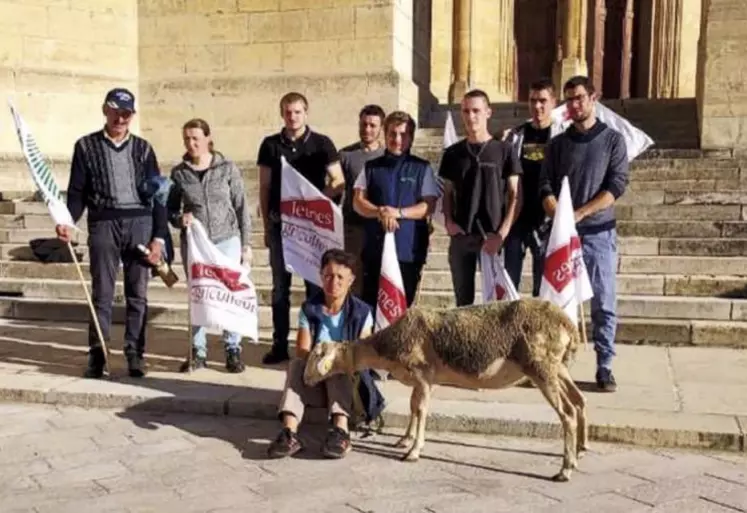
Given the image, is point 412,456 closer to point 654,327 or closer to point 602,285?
point 602,285

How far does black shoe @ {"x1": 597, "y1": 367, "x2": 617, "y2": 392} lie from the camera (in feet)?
18.6

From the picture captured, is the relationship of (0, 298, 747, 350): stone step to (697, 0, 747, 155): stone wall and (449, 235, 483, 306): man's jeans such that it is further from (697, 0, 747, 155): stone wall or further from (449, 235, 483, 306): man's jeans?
(697, 0, 747, 155): stone wall

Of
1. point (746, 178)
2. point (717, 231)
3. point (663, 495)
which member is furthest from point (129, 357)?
point (746, 178)

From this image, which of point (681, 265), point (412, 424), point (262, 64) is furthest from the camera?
point (262, 64)

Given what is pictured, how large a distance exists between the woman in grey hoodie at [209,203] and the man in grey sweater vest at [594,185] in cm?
231

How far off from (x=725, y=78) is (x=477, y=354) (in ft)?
28.1

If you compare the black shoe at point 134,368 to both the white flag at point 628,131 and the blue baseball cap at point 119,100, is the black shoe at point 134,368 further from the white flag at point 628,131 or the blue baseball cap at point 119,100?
the white flag at point 628,131

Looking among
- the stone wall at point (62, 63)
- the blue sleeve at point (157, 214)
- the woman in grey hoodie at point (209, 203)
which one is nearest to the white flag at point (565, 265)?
the woman in grey hoodie at point (209, 203)

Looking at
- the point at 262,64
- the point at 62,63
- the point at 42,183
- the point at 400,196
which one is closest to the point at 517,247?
the point at 400,196

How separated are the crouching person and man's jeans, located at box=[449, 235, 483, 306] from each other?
1143mm

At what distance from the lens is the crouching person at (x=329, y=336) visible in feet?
15.6

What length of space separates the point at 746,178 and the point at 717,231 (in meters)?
1.51

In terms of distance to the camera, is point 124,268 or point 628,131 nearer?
point 124,268

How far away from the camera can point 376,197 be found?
576cm
